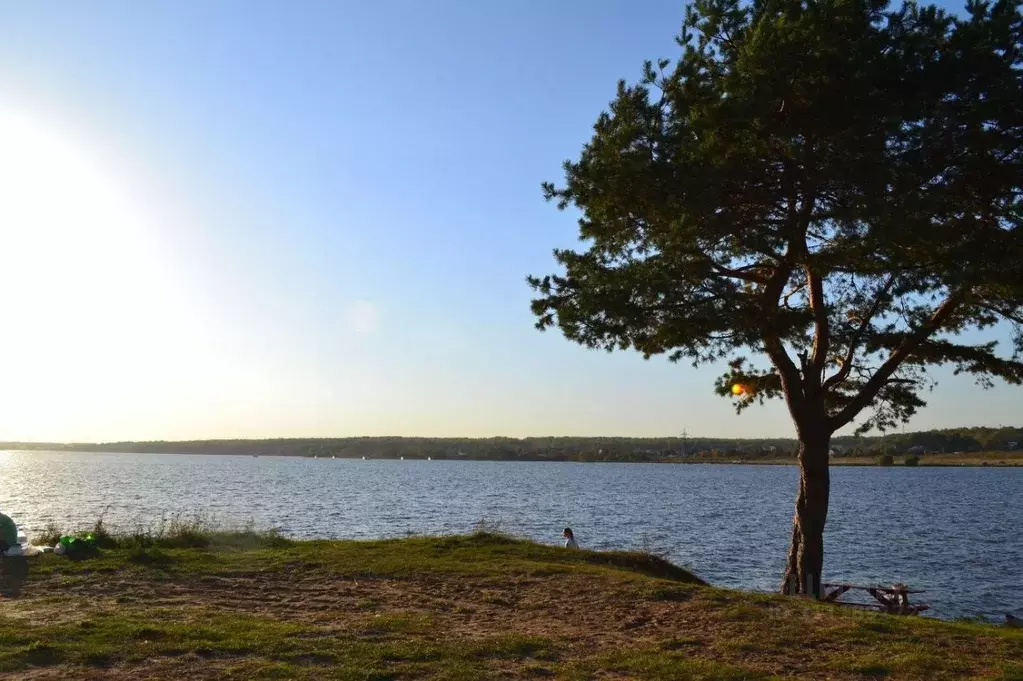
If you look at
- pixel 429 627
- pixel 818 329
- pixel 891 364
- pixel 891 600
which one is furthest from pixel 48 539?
pixel 891 600

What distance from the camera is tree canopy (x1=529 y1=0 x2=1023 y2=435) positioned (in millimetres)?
13086

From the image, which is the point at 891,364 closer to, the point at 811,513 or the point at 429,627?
the point at 811,513

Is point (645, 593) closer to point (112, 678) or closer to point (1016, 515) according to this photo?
point (112, 678)

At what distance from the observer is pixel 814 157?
1357 cm

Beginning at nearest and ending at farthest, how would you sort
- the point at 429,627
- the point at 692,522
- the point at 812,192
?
the point at 429,627, the point at 812,192, the point at 692,522

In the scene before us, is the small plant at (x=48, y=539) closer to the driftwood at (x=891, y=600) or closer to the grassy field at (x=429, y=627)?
the grassy field at (x=429, y=627)

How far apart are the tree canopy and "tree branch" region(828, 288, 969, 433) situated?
37 millimetres

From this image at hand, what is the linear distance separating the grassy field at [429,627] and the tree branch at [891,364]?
5.43 meters

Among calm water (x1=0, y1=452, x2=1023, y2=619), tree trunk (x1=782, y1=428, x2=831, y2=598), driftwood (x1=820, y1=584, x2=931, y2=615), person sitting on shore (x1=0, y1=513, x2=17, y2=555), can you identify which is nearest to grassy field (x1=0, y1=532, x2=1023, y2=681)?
person sitting on shore (x1=0, y1=513, x2=17, y2=555)

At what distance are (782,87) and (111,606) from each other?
42.9 feet

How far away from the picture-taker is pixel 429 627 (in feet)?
33.7

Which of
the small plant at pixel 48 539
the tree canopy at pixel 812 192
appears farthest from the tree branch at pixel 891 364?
the small plant at pixel 48 539

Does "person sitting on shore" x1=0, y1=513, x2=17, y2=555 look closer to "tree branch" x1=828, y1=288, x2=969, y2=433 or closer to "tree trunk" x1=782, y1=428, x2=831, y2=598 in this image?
"tree trunk" x1=782, y1=428, x2=831, y2=598

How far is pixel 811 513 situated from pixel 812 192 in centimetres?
639
